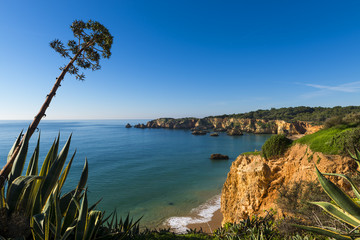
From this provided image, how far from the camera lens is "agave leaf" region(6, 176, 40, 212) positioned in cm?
258

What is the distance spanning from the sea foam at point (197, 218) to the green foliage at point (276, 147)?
9012 mm

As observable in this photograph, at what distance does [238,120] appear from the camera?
108 metres

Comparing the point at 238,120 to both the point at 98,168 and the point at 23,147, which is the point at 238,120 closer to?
the point at 98,168

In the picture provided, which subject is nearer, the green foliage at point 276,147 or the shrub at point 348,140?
the shrub at point 348,140

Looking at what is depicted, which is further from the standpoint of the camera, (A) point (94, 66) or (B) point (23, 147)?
(A) point (94, 66)

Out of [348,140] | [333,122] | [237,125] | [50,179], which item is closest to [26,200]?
[50,179]

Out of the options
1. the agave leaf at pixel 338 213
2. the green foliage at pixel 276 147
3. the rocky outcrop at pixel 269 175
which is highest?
the agave leaf at pixel 338 213

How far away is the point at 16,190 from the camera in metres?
2.61

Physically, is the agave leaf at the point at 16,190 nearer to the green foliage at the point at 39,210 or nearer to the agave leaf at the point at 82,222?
the green foliage at the point at 39,210

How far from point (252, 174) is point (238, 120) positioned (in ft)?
333

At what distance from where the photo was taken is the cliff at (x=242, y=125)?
73125mm

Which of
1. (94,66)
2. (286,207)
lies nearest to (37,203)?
(94,66)

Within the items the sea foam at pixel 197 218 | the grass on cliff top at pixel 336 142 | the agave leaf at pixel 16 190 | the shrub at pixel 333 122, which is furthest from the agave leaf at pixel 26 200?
the shrub at pixel 333 122

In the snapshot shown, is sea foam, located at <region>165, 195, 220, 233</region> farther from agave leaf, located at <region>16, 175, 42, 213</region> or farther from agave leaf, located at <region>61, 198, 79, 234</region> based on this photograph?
agave leaf, located at <region>16, 175, 42, 213</region>
